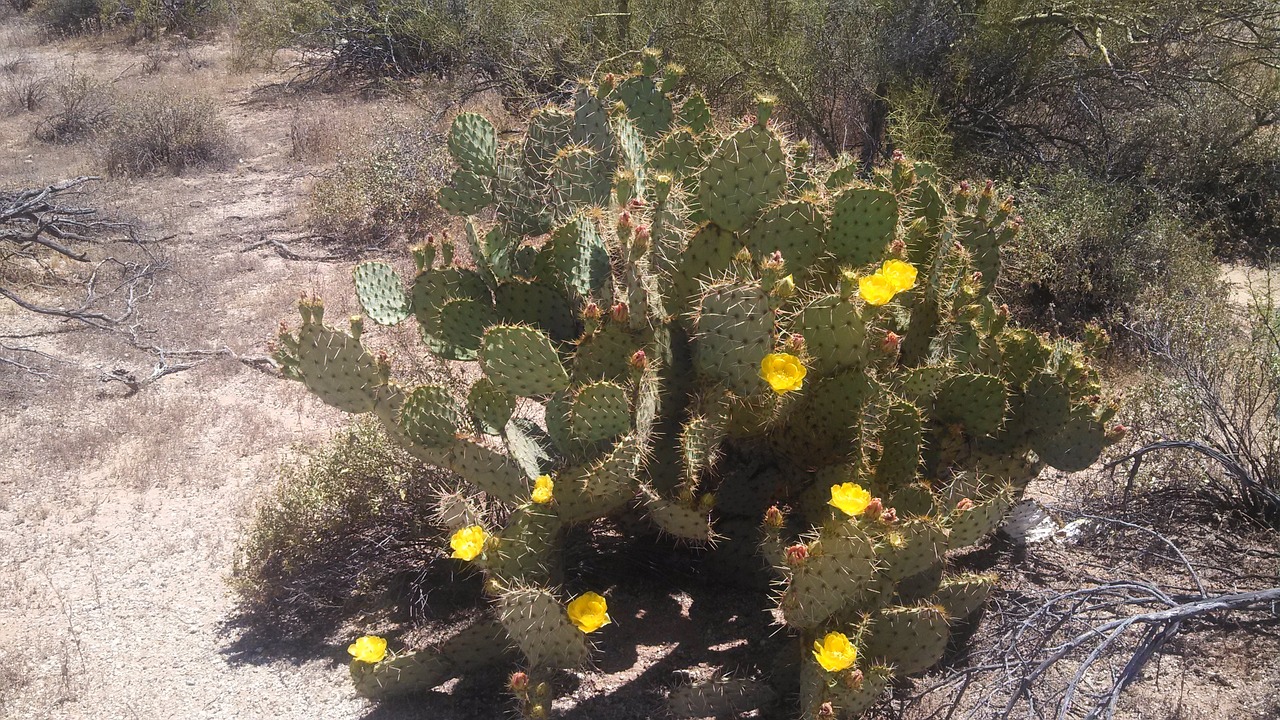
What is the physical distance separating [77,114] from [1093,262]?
1149cm

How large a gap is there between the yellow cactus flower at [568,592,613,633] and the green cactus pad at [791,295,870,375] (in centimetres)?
106

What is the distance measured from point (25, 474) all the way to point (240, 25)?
13.3 metres

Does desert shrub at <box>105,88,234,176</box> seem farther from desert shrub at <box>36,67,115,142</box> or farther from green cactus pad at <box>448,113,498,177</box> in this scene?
green cactus pad at <box>448,113,498,177</box>

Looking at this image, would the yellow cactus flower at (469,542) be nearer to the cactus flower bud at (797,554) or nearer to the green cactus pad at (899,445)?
the cactus flower bud at (797,554)

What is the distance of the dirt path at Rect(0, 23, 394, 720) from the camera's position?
3.40 metres

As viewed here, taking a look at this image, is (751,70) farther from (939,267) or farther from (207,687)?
(207,687)

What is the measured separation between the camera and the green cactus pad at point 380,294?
3.68 meters

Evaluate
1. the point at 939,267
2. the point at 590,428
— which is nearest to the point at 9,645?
the point at 590,428

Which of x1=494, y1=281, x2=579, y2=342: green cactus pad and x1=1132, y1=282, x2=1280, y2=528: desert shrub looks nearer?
x1=494, y1=281, x2=579, y2=342: green cactus pad

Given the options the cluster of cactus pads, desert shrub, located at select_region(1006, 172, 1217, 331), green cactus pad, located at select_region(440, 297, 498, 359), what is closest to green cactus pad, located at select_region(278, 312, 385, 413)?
the cluster of cactus pads

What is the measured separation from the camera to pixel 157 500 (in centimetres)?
456

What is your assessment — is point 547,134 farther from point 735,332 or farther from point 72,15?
point 72,15

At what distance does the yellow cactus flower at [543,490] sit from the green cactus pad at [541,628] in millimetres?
274

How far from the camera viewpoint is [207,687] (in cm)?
339
